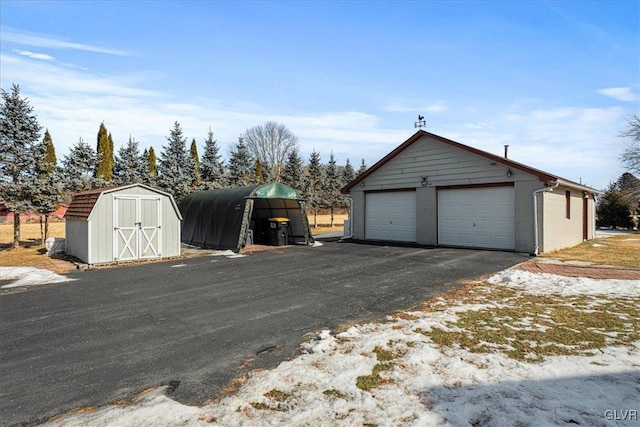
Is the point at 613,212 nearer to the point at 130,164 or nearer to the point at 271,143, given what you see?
the point at 271,143

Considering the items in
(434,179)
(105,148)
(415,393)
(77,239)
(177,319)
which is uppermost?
(105,148)

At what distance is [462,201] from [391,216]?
3252mm

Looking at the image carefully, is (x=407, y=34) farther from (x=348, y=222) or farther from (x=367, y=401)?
(x=367, y=401)

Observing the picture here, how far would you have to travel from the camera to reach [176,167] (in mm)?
23719

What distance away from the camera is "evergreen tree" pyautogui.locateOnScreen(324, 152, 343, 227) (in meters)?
31.5

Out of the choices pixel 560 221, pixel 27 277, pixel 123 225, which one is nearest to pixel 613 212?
pixel 560 221

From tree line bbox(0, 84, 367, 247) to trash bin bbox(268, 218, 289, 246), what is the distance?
28.7 feet

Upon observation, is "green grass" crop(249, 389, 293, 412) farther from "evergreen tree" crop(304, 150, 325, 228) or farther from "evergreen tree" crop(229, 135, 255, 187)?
"evergreen tree" crop(304, 150, 325, 228)

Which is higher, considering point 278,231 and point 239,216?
point 239,216

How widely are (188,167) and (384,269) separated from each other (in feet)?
62.6

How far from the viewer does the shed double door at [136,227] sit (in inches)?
435

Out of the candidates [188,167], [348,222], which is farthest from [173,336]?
[188,167]

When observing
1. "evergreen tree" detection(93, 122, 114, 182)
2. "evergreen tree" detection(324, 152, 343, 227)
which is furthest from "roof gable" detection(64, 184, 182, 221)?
"evergreen tree" detection(93, 122, 114, 182)

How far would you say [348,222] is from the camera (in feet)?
58.0
